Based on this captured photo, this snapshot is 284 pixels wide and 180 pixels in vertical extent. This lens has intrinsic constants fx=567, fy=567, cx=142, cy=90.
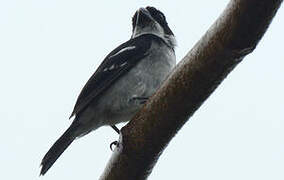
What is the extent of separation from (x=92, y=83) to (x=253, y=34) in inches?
137

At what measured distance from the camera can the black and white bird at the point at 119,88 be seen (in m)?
5.15

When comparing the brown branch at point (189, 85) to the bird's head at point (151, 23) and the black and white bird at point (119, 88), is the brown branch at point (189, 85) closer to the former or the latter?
the black and white bird at point (119, 88)

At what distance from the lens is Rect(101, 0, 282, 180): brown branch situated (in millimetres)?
1952

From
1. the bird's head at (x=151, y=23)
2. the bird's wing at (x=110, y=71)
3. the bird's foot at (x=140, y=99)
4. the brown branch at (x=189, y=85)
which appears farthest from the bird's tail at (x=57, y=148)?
the brown branch at (x=189, y=85)

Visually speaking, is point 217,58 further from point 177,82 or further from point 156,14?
point 156,14

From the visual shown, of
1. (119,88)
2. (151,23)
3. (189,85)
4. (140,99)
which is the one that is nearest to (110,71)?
(119,88)

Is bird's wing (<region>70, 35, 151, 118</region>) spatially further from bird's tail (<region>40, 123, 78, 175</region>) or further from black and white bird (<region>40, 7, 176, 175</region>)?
bird's tail (<region>40, 123, 78, 175</region>)

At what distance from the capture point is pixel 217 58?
2.10 m

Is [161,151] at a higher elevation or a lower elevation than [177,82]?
lower

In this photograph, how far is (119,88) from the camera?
523cm

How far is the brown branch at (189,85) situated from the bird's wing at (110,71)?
275cm

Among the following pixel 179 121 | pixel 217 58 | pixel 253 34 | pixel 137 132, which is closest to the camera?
pixel 253 34

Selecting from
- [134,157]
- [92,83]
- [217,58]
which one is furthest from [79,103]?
[217,58]

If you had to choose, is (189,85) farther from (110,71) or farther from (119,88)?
(110,71)
